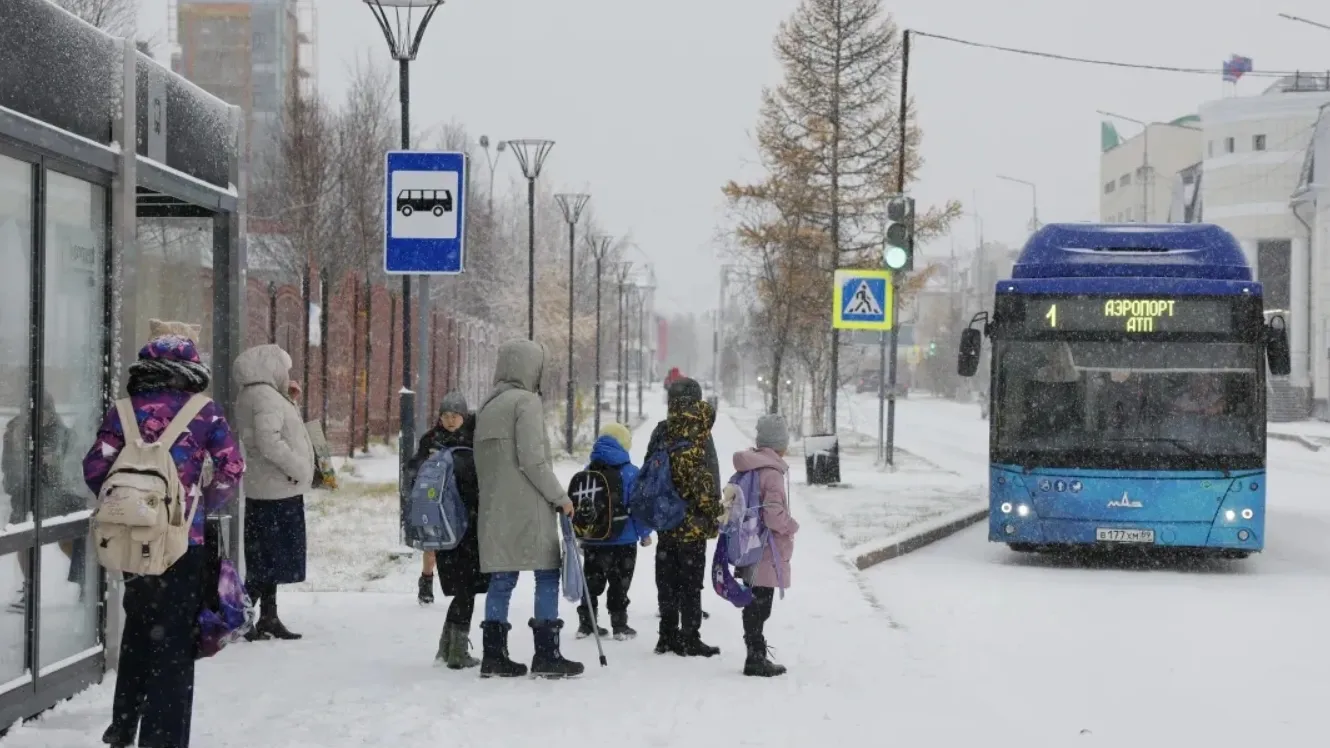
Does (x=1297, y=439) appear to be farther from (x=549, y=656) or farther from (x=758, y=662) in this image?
(x=549, y=656)

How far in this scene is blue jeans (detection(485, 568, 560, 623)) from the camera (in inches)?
356

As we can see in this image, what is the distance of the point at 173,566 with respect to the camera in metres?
6.68

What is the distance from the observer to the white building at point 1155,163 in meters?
111

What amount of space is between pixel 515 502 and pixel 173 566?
97.9 inches

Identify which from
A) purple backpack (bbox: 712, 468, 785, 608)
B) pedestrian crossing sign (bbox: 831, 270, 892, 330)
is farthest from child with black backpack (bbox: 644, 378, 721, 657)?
pedestrian crossing sign (bbox: 831, 270, 892, 330)

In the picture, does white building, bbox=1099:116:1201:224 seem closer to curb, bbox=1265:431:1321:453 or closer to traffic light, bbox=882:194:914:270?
curb, bbox=1265:431:1321:453

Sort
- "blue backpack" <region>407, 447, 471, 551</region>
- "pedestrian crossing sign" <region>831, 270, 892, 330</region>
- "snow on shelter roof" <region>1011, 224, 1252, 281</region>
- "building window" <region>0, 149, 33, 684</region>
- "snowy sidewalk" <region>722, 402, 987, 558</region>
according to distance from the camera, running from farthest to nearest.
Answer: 1. "pedestrian crossing sign" <region>831, 270, 892, 330</region>
2. "snowy sidewalk" <region>722, 402, 987, 558</region>
3. "snow on shelter roof" <region>1011, 224, 1252, 281</region>
4. "blue backpack" <region>407, 447, 471, 551</region>
5. "building window" <region>0, 149, 33, 684</region>

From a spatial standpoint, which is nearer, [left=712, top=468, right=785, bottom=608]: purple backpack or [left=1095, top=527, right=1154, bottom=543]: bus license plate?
[left=712, top=468, right=785, bottom=608]: purple backpack

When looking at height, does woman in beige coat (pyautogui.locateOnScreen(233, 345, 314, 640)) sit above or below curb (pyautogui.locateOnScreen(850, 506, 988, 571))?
above

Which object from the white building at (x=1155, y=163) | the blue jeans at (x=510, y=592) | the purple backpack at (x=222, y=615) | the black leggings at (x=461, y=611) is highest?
the white building at (x=1155, y=163)

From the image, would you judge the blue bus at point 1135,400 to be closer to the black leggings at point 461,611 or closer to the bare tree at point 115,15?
the black leggings at point 461,611

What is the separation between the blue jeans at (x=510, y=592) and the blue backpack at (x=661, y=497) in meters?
0.87

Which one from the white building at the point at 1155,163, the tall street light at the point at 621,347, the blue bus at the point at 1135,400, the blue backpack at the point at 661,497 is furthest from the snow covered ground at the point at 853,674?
the white building at the point at 1155,163

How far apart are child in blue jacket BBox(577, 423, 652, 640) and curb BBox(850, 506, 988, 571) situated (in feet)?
16.0
